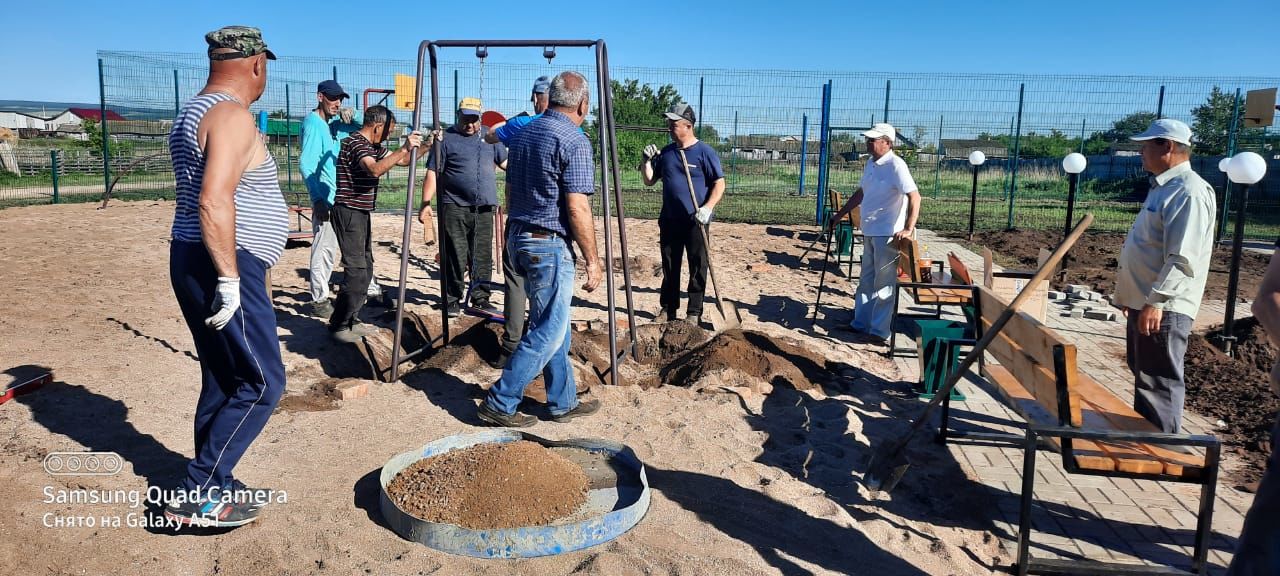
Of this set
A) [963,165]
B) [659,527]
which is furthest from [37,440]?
[963,165]

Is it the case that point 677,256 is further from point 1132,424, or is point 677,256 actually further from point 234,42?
point 234,42

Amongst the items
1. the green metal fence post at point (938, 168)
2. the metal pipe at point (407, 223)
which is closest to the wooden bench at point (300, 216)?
the metal pipe at point (407, 223)

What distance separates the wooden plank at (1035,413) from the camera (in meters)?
3.17

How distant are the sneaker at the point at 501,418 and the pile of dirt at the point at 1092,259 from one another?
696cm

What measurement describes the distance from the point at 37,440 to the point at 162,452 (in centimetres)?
57

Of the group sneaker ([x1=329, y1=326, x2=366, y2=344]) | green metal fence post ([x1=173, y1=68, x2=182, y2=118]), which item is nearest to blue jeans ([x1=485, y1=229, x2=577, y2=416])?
sneaker ([x1=329, y1=326, x2=366, y2=344])

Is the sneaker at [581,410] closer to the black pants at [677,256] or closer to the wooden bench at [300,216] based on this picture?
the black pants at [677,256]

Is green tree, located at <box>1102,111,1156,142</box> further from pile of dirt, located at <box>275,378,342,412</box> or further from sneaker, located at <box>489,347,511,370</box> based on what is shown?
pile of dirt, located at <box>275,378,342,412</box>

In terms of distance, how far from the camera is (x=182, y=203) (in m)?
3.02

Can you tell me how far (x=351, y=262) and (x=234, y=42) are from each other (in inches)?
115

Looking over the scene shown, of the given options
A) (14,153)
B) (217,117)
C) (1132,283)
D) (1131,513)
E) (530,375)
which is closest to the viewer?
(217,117)

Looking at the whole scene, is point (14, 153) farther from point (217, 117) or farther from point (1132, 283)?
point (1132, 283)

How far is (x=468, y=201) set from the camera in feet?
21.9

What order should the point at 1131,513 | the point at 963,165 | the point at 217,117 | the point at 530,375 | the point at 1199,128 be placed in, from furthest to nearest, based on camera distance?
the point at 963,165, the point at 1199,128, the point at 530,375, the point at 1131,513, the point at 217,117
